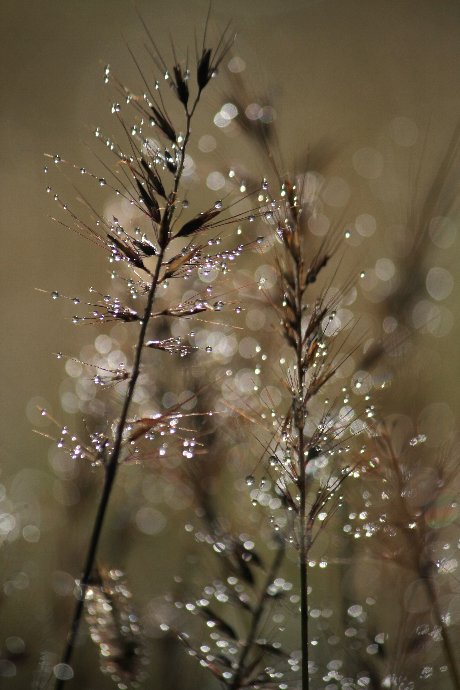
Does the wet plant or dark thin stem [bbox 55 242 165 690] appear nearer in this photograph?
dark thin stem [bbox 55 242 165 690]

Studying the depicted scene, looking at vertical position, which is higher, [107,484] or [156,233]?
[156,233]

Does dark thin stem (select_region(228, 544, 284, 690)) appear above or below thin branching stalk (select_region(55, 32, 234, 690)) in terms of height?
below

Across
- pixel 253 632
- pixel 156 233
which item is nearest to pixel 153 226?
pixel 156 233

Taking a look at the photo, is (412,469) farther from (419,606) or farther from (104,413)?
(104,413)

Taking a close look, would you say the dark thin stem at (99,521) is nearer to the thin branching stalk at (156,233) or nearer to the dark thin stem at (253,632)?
the thin branching stalk at (156,233)

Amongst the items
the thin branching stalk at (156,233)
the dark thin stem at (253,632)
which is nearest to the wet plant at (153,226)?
the thin branching stalk at (156,233)

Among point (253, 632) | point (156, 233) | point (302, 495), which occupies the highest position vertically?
point (156, 233)

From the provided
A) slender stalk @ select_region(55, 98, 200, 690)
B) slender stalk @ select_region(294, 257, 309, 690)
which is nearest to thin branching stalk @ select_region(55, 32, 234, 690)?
slender stalk @ select_region(55, 98, 200, 690)

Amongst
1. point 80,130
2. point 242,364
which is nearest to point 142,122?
point 242,364

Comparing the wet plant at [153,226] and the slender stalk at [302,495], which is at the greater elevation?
the wet plant at [153,226]

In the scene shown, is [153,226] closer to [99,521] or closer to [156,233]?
[156,233]

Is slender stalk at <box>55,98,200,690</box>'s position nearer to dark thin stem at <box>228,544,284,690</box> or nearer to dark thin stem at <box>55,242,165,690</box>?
dark thin stem at <box>55,242,165,690</box>
